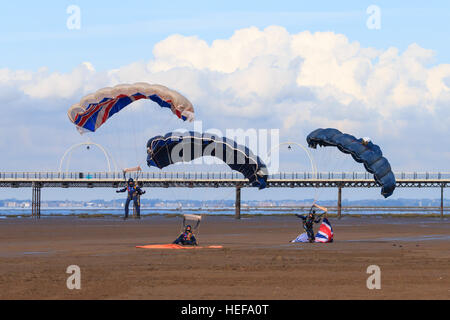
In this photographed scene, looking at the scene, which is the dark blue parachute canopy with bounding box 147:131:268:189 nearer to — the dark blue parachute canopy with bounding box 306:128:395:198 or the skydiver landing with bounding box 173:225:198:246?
the dark blue parachute canopy with bounding box 306:128:395:198

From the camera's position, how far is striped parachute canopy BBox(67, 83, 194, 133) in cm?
3014

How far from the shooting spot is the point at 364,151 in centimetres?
3002

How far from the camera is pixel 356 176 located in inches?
3442

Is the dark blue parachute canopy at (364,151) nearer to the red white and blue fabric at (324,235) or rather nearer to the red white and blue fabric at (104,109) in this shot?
the red white and blue fabric at (324,235)

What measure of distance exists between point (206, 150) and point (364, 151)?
6508 mm

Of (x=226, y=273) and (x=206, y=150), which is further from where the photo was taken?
(x=206, y=150)

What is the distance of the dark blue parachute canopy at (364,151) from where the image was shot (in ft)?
98.2

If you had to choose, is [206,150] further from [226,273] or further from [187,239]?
[226,273]

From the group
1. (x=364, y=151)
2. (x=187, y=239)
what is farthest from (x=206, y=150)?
(x=364, y=151)

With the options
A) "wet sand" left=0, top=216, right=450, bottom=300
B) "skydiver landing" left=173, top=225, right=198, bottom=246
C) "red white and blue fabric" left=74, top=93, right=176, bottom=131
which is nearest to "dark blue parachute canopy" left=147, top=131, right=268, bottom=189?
"red white and blue fabric" left=74, top=93, right=176, bottom=131
